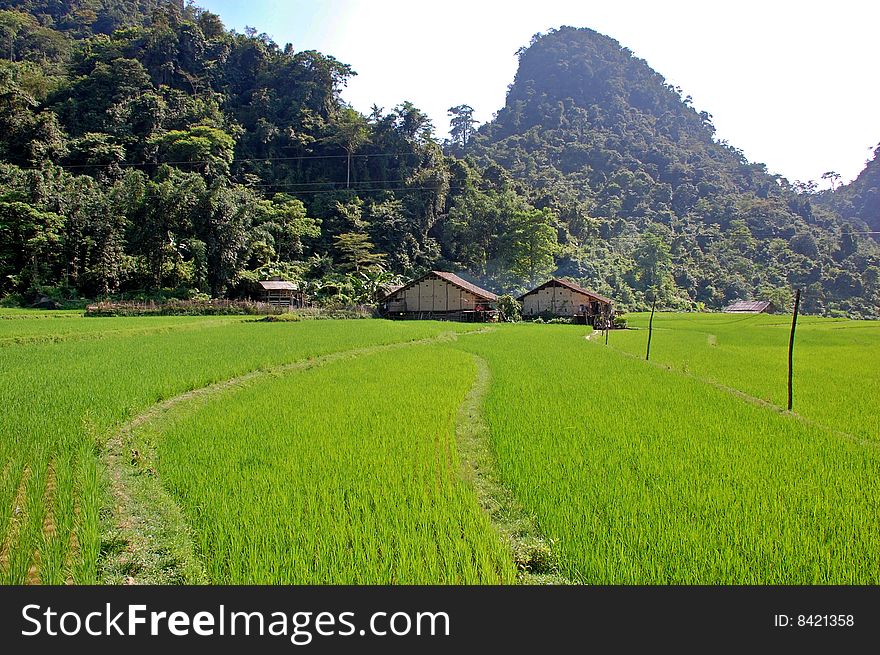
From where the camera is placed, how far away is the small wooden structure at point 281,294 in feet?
110

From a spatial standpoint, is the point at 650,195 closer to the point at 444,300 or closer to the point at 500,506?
the point at 444,300

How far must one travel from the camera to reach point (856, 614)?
2619 mm

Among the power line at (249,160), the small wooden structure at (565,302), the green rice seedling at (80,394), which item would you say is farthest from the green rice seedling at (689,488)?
the power line at (249,160)

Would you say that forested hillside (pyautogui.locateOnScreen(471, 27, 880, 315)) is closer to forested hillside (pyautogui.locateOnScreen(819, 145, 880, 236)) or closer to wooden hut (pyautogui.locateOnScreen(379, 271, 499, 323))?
forested hillside (pyautogui.locateOnScreen(819, 145, 880, 236))

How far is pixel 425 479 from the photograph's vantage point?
440cm

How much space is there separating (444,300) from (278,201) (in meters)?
19.2

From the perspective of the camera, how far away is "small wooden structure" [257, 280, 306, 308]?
33.5 metres

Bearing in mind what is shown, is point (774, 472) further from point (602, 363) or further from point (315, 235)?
point (315, 235)

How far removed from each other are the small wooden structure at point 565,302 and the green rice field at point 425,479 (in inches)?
959

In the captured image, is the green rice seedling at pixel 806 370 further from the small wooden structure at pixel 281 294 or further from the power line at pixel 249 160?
the power line at pixel 249 160

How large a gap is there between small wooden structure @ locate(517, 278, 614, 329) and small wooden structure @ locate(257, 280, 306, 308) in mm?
15358

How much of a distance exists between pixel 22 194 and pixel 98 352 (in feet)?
81.2

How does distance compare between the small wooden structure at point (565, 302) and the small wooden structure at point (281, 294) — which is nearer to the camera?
the small wooden structure at point (281, 294)

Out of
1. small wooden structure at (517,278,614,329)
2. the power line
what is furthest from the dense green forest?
small wooden structure at (517,278,614,329)
